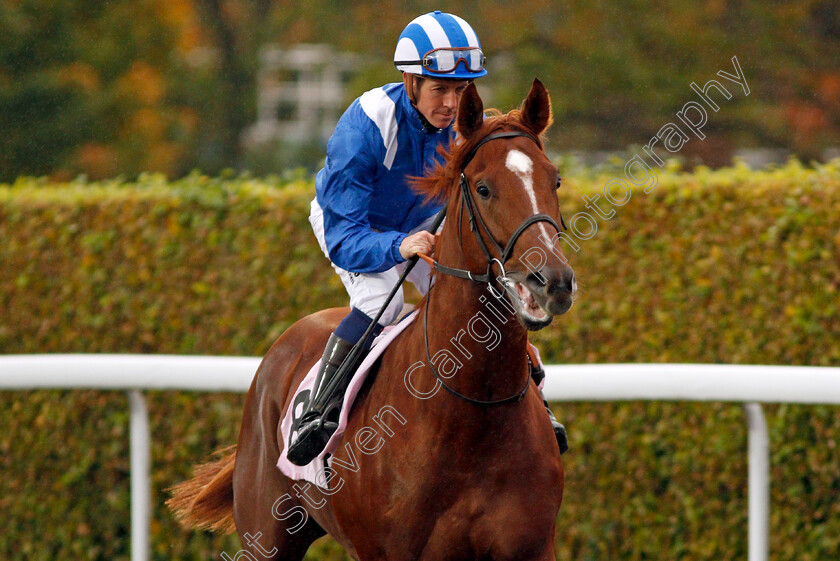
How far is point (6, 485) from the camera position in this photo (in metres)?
5.95

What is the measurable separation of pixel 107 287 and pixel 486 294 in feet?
11.9

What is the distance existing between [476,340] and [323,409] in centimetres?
72

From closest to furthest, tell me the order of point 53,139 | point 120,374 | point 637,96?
1. point 120,374
2. point 637,96
3. point 53,139

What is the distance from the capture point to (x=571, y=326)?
522cm

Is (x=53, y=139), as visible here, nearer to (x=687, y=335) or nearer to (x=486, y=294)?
(x=687, y=335)

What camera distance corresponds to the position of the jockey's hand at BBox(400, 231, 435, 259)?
3.00m

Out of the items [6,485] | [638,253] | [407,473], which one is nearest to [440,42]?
[407,473]

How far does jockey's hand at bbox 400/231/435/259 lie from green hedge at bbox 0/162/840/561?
7.15 ft

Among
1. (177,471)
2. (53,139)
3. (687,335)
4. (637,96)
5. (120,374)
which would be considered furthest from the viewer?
(53,139)

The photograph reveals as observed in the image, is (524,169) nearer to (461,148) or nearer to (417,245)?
(461,148)

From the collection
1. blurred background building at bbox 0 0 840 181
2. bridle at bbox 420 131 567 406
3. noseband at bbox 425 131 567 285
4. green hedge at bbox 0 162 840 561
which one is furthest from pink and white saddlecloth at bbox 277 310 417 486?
blurred background building at bbox 0 0 840 181

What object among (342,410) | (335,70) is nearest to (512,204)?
(342,410)

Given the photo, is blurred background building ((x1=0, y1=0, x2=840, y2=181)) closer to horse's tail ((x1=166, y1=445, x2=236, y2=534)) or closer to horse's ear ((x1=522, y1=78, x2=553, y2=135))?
horse's tail ((x1=166, y1=445, x2=236, y2=534))

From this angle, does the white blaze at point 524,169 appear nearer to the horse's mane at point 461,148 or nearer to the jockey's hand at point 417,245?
the horse's mane at point 461,148
